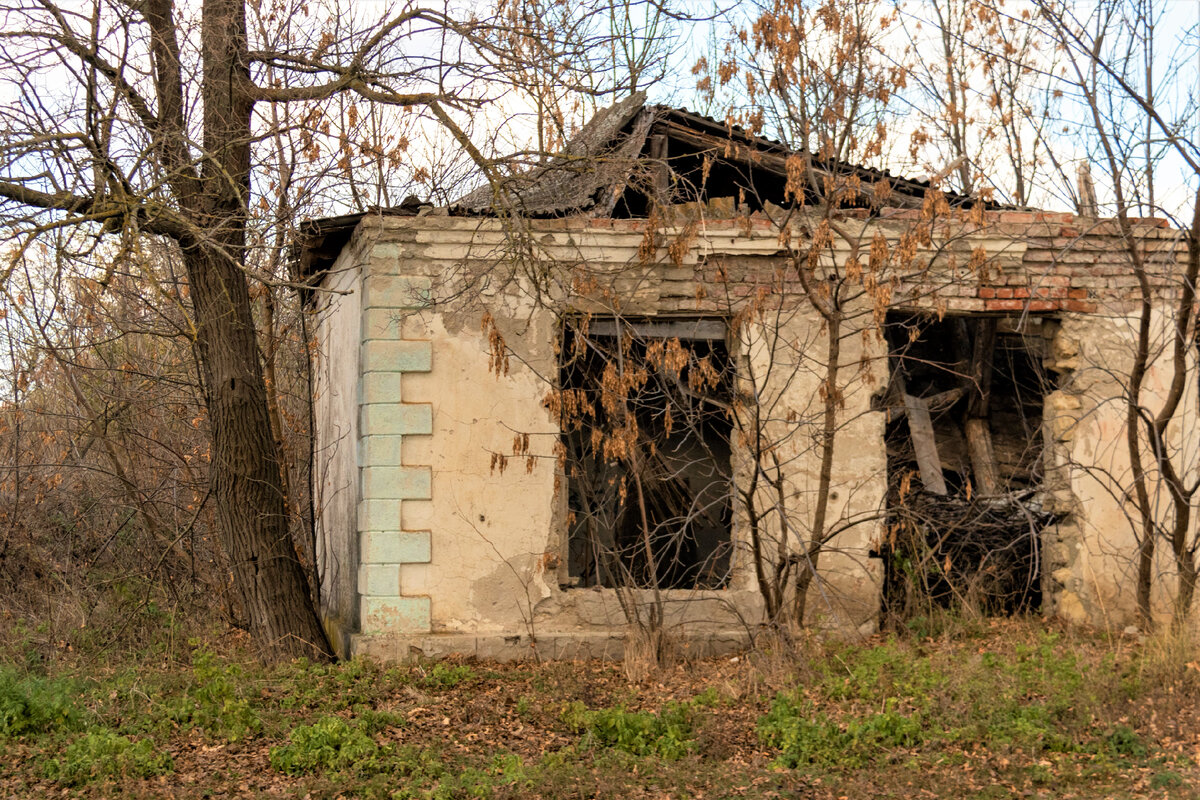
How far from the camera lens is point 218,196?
734 cm

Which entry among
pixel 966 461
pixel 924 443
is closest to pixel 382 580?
pixel 924 443

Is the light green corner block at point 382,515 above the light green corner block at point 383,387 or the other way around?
the other way around

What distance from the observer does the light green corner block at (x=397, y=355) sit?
7484 mm

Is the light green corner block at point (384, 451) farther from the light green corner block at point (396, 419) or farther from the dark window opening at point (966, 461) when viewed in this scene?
the dark window opening at point (966, 461)

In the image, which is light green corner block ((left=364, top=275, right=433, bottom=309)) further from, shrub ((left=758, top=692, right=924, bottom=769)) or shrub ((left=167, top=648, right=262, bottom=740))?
shrub ((left=758, top=692, right=924, bottom=769))

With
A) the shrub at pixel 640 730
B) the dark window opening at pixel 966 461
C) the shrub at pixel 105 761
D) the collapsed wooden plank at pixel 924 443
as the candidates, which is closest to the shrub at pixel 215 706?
the shrub at pixel 105 761

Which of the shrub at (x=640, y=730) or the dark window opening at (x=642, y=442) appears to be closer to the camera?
the shrub at (x=640, y=730)

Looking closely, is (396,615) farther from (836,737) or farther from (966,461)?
(966,461)

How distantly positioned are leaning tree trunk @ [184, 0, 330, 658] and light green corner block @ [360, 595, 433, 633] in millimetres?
605

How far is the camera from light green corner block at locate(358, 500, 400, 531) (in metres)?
7.41

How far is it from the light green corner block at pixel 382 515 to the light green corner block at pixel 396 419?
29 centimetres

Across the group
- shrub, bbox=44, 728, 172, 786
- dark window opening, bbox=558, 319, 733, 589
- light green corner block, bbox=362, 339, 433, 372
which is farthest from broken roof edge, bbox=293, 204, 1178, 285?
shrub, bbox=44, 728, 172, 786

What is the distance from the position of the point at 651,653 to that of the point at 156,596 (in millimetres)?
4387

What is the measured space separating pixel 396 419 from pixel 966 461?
232 inches
